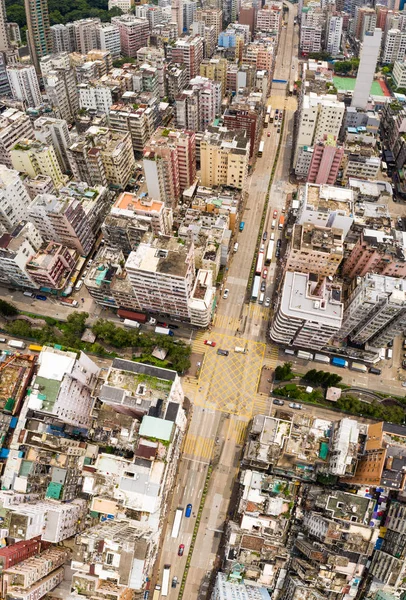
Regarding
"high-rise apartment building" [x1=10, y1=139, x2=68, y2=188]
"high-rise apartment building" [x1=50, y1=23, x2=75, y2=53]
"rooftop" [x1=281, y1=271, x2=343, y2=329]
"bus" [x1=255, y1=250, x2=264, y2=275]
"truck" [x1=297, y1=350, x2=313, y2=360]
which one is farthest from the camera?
"high-rise apartment building" [x1=50, y1=23, x2=75, y2=53]

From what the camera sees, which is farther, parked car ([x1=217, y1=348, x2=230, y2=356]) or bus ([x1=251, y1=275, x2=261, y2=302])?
bus ([x1=251, y1=275, x2=261, y2=302])

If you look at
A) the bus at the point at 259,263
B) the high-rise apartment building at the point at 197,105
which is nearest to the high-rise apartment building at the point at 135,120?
the high-rise apartment building at the point at 197,105

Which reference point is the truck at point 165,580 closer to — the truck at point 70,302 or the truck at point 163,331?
the truck at point 163,331

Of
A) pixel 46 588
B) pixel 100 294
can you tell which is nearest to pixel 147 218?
pixel 100 294

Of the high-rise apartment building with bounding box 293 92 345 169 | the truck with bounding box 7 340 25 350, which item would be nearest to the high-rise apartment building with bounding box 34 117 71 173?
the truck with bounding box 7 340 25 350

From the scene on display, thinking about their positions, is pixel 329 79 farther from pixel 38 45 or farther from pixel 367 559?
pixel 367 559

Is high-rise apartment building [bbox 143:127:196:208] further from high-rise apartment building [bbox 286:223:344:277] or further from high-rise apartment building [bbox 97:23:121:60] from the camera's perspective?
high-rise apartment building [bbox 97:23:121:60]
